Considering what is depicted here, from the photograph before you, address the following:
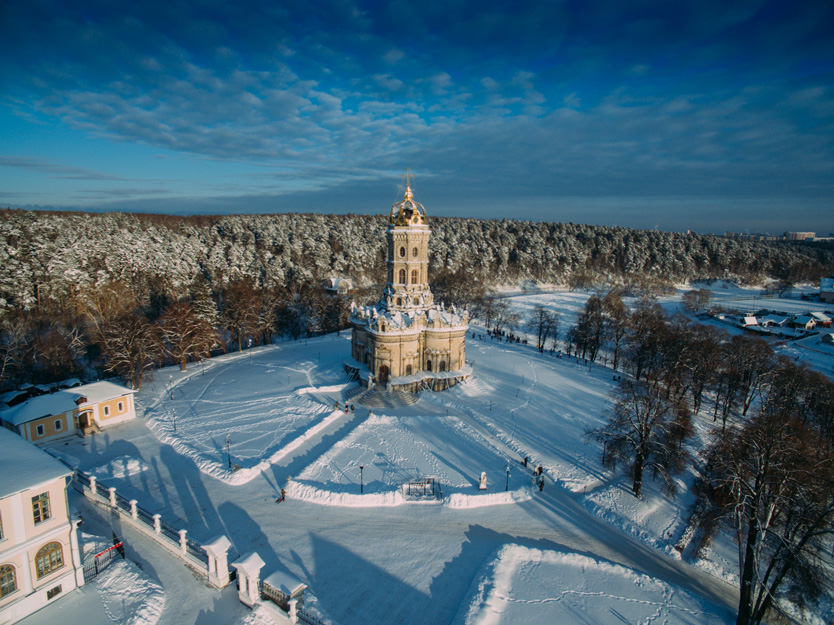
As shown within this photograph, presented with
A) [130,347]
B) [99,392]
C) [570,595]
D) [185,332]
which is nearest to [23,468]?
[99,392]

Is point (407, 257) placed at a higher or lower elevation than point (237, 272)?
higher

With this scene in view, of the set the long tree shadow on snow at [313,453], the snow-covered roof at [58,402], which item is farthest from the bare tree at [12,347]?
the long tree shadow on snow at [313,453]

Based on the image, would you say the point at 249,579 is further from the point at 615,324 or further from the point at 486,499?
the point at 615,324

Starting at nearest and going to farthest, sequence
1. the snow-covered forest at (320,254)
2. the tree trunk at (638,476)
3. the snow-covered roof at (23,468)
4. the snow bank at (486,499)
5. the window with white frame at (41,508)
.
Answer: the snow-covered roof at (23,468), the window with white frame at (41,508), the snow bank at (486,499), the tree trunk at (638,476), the snow-covered forest at (320,254)

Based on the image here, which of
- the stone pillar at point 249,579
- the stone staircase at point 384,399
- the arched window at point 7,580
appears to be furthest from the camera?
the stone staircase at point 384,399

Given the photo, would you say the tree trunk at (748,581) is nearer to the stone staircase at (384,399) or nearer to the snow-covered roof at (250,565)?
the snow-covered roof at (250,565)

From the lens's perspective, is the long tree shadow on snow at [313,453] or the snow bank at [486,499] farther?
the long tree shadow on snow at [313,453]

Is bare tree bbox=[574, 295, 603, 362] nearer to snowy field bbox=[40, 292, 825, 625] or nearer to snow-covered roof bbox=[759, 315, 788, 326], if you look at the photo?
snowy field bbox=[40, 292, 825, 625]

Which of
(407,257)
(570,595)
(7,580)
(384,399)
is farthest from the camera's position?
(407,257)
